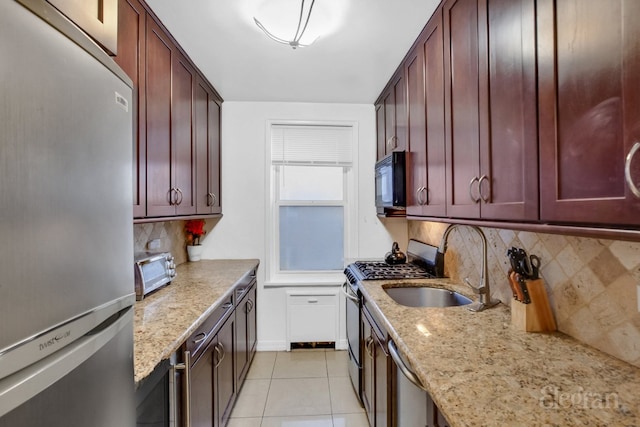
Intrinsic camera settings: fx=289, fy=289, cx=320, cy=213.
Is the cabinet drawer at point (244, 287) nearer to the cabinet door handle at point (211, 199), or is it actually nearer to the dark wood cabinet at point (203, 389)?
the dark wood cabinet at point (203, 389)

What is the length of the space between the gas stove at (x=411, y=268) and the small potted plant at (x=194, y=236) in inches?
60.8

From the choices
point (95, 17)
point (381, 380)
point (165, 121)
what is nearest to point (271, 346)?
point (381, 380)

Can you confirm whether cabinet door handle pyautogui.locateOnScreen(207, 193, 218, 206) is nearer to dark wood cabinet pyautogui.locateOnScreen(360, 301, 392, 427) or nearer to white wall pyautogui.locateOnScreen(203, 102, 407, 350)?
white wall pyautogui.locateOnScreen(203, 102, 407, 350)

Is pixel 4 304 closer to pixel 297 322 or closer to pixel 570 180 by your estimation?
pixel 570 180

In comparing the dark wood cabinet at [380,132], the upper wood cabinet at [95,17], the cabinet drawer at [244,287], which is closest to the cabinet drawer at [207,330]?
the cabinet drawer at [244,287]

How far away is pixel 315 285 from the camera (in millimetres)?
2977

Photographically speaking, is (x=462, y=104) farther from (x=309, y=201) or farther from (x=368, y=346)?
(x=309, y=201)

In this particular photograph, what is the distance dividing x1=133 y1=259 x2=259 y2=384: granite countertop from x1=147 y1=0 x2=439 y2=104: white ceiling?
5.28 feet

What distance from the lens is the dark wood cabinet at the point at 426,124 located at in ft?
5.23

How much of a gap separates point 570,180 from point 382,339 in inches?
42.6

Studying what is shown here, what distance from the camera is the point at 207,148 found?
261 cm

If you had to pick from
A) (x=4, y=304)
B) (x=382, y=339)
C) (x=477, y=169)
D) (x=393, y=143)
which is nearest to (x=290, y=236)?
(x=393, y=143)

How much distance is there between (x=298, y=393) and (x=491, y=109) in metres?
2.34

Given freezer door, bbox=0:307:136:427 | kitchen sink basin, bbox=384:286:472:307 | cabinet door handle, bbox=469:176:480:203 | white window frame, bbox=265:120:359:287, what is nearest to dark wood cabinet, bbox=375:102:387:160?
white window frame, bbox=265:120:359:287
